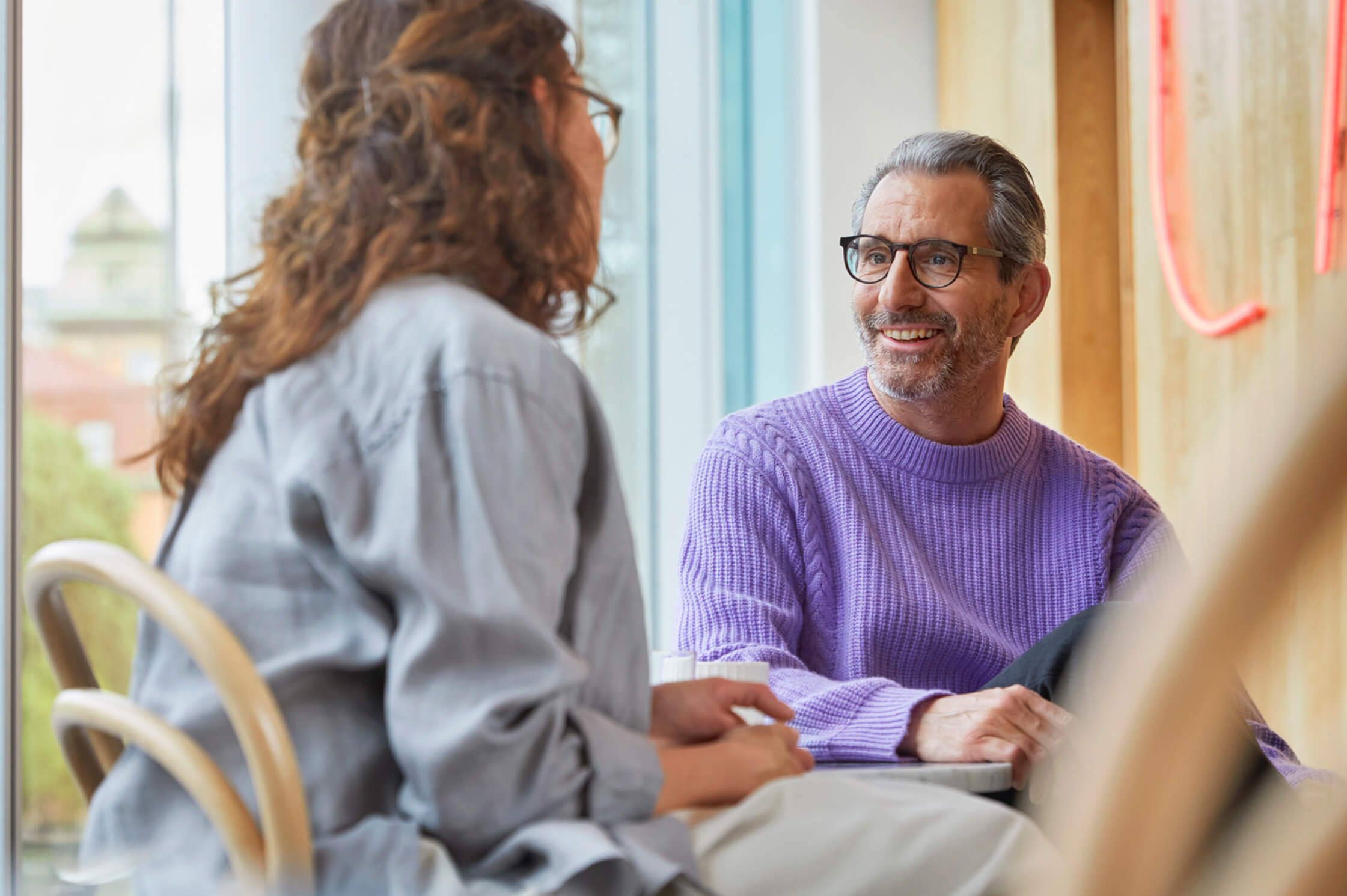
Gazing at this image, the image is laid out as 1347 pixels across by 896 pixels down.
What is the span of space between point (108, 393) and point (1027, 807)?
212 cm

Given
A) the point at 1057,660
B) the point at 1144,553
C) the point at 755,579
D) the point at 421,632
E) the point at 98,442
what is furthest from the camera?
the point at 98,442

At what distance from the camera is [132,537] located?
2762mm

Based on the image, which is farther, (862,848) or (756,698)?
(756,698)

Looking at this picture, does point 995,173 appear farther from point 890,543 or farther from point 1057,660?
point 1057,660

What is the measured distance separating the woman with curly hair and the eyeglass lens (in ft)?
3.33

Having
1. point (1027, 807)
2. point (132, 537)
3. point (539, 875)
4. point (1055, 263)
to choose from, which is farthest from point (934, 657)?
point (1055, 263)

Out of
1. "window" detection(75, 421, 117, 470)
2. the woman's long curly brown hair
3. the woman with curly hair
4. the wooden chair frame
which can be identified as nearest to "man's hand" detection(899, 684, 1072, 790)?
the woman with curly hair

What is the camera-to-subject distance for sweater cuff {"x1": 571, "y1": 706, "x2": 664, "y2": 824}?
862mm

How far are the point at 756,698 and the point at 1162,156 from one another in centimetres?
256

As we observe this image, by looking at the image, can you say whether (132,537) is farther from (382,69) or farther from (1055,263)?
(1055,263)

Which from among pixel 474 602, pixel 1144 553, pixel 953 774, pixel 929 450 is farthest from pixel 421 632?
pixel 1144 553

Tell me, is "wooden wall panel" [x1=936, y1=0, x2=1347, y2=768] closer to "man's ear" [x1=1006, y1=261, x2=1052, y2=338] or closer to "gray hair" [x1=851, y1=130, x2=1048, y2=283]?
"man's ear" [x1=1006, y1=261, x2=1052, y2=338]

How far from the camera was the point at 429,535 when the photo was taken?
2.73 feet

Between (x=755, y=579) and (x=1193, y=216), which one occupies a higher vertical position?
(x=1193, y=216)
